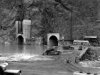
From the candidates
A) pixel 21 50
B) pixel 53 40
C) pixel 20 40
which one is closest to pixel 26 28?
pixel 20 40

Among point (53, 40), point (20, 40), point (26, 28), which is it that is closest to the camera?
point (53, 40)

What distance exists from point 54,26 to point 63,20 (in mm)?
5574

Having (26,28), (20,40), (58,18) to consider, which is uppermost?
(58,18)

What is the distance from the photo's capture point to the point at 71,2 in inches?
4648

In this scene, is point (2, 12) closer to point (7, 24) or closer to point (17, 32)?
point (7, 24)

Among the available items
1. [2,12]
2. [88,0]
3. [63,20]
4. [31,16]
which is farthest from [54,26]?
[2,12]

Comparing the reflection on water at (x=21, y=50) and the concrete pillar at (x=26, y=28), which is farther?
the concrete pillar at (x=26, y=28)

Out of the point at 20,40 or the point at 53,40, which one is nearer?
the point at 53,40

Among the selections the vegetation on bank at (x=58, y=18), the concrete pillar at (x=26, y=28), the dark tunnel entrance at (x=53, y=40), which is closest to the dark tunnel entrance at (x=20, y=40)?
the vegetation on bank at (x=58, y=18)

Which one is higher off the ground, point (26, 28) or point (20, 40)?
point (26, 28)

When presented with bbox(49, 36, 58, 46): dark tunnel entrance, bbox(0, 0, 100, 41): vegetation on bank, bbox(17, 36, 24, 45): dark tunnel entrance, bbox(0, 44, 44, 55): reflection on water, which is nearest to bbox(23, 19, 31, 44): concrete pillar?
bbox(0, 0, 100, 41): vegetation on bank

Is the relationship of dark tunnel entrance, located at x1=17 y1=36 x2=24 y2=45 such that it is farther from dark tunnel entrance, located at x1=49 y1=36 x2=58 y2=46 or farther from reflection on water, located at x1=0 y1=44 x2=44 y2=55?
reflection on water, located at x1=0 y1=44 x2=44 y2=55

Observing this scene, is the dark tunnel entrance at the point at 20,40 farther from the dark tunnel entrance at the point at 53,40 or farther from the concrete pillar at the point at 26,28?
the dark tunnel entrance at the point at 53,40

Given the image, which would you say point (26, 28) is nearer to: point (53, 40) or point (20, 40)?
point (20, 40)
